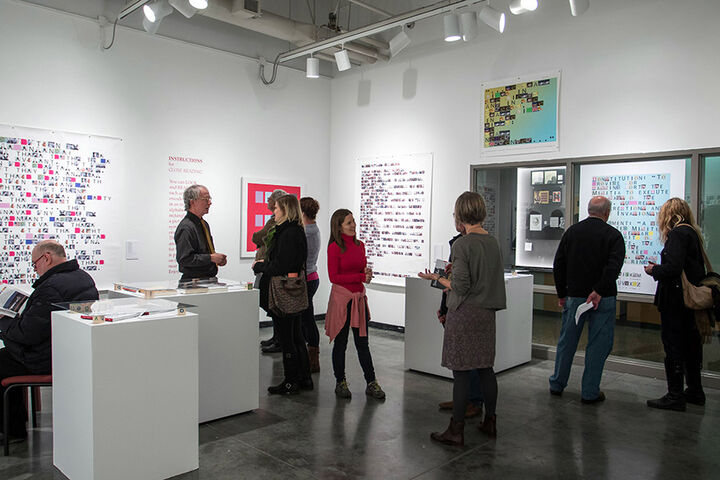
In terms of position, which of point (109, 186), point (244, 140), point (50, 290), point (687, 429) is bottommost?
point (687, 429)

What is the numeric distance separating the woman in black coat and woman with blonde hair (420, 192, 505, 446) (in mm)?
1288

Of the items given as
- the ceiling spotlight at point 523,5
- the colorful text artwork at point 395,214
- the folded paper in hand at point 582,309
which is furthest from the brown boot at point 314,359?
the ceiling spotlight at point 523,5

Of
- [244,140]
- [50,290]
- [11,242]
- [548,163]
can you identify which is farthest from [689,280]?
[11,242]

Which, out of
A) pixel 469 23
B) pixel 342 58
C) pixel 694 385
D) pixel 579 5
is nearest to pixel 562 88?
pixel 579 5

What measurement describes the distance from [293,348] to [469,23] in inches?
134

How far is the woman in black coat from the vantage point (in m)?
4.11

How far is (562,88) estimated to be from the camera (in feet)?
18.1

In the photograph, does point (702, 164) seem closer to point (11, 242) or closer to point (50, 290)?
point (50, 290)

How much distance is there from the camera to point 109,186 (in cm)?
567

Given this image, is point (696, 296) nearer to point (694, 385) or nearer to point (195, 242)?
point (694, 385)

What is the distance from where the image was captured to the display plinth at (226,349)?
3.63m

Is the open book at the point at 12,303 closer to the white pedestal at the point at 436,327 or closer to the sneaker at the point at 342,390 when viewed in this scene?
the sneaker at the point at 342,390

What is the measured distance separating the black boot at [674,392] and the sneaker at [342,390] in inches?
90.8

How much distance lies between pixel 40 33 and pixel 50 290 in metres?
3.24
